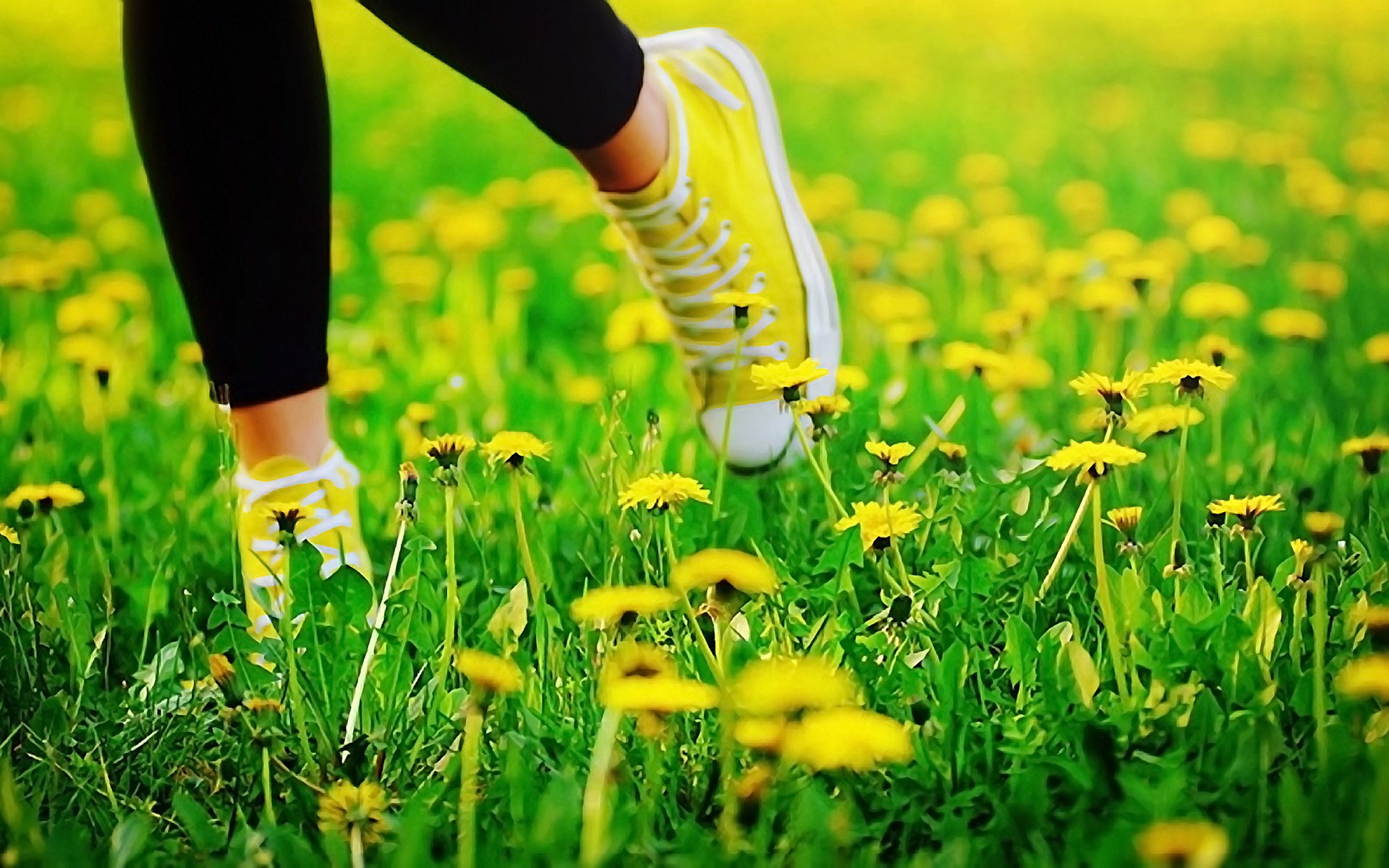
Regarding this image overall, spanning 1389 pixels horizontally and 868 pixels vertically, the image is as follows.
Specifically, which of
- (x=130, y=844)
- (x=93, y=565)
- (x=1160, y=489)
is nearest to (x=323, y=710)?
(x=130, y=844)

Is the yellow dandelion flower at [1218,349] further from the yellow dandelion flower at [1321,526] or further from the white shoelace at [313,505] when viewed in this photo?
the white shoelace at [313,505]

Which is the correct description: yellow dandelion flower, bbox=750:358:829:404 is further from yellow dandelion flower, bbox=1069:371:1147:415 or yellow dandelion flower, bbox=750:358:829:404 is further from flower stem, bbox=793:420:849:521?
yellow dandelion flower, bbox=1069:371:1147:415

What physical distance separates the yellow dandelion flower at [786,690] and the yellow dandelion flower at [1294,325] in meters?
0.56

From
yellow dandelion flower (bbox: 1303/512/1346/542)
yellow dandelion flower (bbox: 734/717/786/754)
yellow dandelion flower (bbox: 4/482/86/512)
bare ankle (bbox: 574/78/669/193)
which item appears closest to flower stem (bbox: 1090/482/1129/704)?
yellow dandelion flower (bbox: 1303/512/1346/542)

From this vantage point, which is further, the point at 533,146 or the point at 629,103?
the point at 533,146

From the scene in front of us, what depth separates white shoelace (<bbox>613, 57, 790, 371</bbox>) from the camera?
1.08 m

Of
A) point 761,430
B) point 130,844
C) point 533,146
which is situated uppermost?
point 533,146

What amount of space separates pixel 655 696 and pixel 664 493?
23cm

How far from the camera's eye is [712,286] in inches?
43.6

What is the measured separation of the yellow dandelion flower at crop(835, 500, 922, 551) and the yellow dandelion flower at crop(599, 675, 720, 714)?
0.22 meters

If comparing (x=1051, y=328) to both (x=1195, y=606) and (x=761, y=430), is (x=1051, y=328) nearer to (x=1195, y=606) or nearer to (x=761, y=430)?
(x=761, y=430)

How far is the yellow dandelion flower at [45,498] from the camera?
911mm

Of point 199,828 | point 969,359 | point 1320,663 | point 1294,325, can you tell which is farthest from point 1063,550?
point 199,828

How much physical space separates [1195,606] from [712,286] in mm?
453
